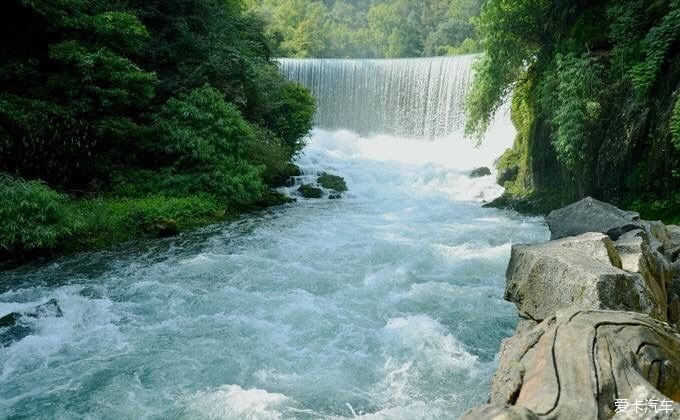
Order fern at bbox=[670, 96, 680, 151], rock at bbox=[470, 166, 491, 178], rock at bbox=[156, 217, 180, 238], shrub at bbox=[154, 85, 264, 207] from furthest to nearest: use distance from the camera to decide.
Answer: rock at bbox=[470, 166, 491, 178] < shrub at bbox=[154, 85, 264, 207] < rock at bbox=[156, 217, 180, 238] < fern at bbox=[670, 96, 680, 151]

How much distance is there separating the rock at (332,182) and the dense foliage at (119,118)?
2.71m

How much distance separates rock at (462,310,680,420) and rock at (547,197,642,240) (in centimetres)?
270

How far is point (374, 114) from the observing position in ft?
95.0

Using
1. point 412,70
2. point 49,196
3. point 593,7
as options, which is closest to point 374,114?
point 412,70

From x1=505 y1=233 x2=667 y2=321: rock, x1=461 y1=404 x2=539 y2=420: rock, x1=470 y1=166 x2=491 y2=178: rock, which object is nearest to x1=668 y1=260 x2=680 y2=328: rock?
x1=505 y1=233 x2=667 y2=321: rock

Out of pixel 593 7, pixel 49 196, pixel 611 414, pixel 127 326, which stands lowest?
pixel 127 326

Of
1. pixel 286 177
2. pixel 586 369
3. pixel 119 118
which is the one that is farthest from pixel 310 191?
pixel 586 369

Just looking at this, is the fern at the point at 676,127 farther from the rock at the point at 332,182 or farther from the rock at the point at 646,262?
the rock at the point at 332,182

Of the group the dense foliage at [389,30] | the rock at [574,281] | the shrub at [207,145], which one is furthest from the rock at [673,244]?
the dense foliage at [389,30]

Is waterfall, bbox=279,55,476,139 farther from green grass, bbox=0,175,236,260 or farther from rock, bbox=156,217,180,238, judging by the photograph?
Result: rock, bbox=156,217,180,238

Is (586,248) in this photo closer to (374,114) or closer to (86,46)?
(86,46)

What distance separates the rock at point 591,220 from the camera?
5.41 meters

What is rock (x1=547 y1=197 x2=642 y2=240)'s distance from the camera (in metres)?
5.41

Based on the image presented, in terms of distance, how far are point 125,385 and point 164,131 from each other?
8936 millimetres
